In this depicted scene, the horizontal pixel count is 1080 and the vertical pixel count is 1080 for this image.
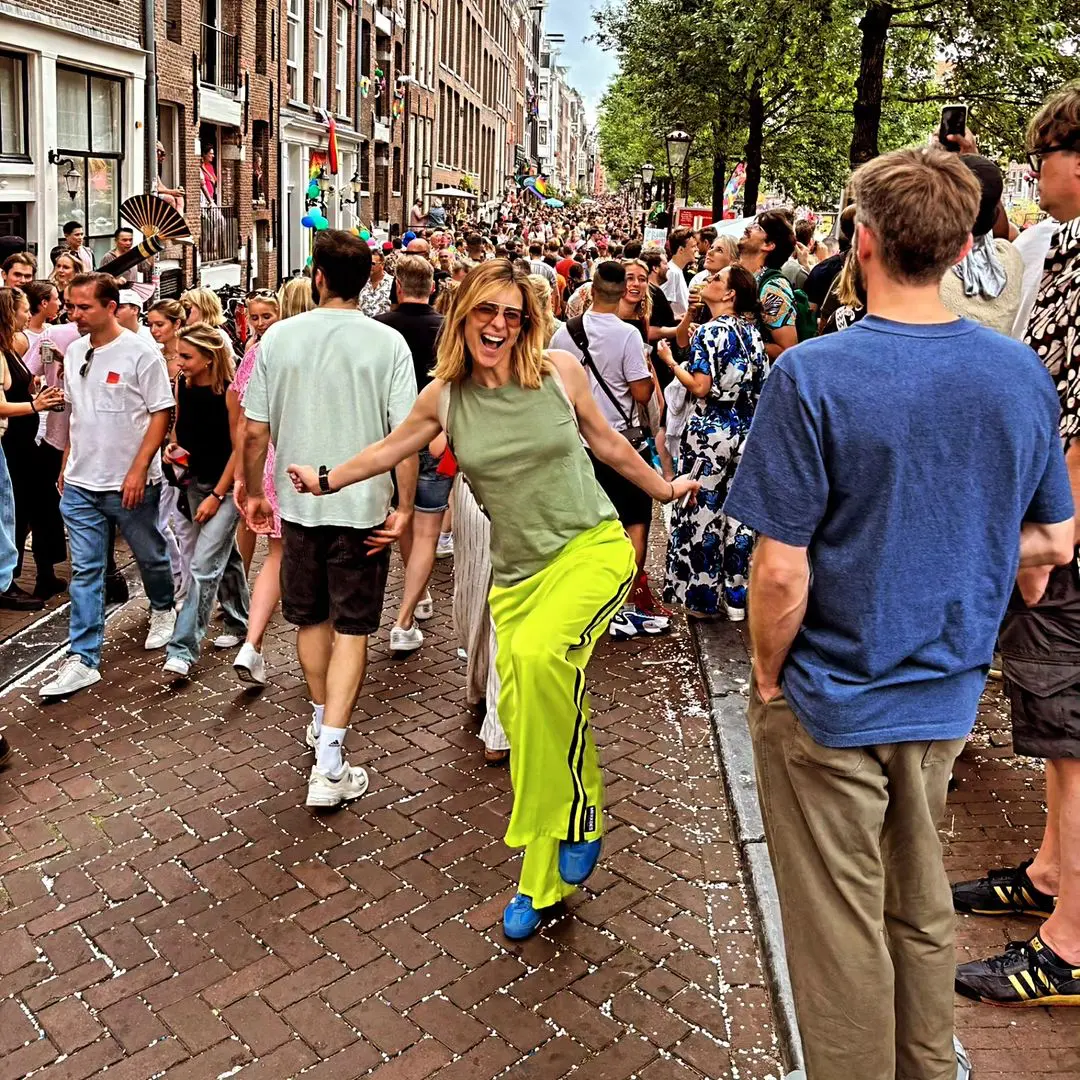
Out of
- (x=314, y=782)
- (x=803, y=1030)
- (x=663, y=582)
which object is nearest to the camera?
(x=803, y=1030)

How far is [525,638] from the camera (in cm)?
371

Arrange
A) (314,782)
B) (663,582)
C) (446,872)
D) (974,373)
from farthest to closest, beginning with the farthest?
(663,582), (314,782), (446,872), (974,373)

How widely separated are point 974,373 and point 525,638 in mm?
1706

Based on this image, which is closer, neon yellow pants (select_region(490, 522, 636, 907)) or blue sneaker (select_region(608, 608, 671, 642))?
neon yellow pants (select_region(490, 522, 636, 907))

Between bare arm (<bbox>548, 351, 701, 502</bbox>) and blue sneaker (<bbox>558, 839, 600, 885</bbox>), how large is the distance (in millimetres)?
1177

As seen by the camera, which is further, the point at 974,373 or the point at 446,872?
the point at 446,872

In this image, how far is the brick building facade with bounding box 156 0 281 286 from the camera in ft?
69.5

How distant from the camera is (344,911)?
4.03 metres

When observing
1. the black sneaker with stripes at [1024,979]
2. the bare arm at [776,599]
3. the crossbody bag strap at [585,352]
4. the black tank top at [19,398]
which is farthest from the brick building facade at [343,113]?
the bare arm at [776,599]

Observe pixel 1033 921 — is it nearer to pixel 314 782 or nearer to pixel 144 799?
pixel 314 782

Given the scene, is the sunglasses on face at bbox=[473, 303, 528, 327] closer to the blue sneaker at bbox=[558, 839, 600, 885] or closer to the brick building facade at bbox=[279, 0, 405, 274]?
the blue sneaker at bbox=[558, 839, 600, 885]

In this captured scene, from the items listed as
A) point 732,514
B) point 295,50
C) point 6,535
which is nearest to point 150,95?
point 295,50

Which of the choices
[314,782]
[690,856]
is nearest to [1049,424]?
[690,856]

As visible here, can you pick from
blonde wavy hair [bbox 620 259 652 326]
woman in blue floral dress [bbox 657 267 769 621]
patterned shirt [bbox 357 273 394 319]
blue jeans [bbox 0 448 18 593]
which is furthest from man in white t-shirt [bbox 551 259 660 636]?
patterned shirt [bbox 357 273 394 319]
